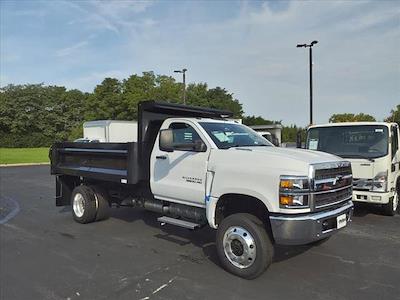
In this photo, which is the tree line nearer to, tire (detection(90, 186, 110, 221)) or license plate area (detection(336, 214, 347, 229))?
tire (detection(90, 186, 110, 221))

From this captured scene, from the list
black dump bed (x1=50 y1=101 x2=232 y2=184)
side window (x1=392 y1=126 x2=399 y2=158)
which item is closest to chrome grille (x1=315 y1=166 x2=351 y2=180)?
black dump bed (x1=50 y1=101 x2=232 y2=184)

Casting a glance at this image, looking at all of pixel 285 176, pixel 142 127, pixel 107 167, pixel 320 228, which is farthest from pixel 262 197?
pixel 107 167

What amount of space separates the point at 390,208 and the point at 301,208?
520 centimetres

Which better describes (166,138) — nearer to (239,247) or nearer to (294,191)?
(239,247)

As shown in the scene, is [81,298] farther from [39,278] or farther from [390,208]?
[390,208]

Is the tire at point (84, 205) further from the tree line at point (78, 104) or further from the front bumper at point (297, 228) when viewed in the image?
the tree line at point (78, 104)

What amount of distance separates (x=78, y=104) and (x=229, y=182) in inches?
3281

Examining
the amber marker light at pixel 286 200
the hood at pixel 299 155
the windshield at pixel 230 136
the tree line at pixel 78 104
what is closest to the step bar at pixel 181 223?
the windshield at pixel 230 136

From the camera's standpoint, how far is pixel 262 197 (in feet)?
17.2

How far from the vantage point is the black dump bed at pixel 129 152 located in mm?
7316

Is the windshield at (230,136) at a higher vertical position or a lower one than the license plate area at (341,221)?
higher

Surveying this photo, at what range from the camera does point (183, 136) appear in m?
6.75

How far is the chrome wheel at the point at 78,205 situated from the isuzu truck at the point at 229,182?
2.10ft

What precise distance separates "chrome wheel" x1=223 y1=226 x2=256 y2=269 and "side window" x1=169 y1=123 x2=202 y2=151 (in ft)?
4.86
